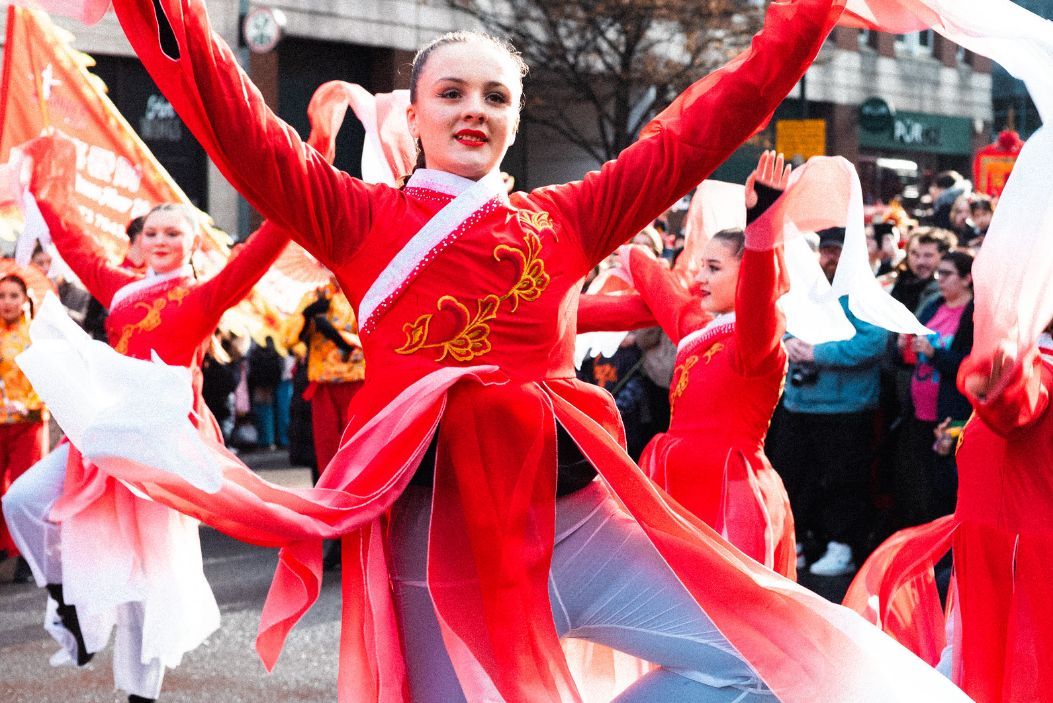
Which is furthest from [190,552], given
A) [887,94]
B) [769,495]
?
[887,94]

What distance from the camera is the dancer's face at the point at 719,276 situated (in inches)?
197

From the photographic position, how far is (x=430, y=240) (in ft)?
9.64

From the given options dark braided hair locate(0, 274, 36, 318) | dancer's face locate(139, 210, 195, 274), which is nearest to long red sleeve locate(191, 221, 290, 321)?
dancer's face locate(139, 210, 195, 274)

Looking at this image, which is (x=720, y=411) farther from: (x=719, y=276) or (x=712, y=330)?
(x=719, y=276)

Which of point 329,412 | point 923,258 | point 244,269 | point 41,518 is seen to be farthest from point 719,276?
point 329,412

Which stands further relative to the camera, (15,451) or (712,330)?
(15,451)

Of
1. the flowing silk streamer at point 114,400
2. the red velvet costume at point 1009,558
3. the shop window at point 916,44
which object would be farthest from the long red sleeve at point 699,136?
the shop window at point 916,44

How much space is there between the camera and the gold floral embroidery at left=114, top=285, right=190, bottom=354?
18.5 ft

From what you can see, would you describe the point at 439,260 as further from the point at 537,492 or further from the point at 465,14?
the point at 465,14

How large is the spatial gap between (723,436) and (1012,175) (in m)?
1.72

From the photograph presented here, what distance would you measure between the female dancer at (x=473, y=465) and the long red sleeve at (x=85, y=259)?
10.4 ft

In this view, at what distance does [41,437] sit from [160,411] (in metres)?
6.46

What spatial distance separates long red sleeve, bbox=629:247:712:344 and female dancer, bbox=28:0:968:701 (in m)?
2.06

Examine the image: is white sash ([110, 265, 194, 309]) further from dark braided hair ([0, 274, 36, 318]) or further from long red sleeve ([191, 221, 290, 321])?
dark braided hair ([0, 274, 36, 318])
